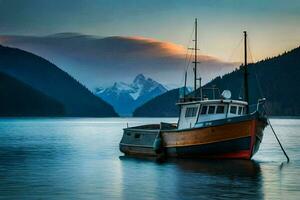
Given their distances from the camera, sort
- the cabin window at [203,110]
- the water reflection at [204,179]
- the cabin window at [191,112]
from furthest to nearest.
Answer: the cabin window at [191,112]
the cabin window at [203,110]
the water reflection at [204,179]

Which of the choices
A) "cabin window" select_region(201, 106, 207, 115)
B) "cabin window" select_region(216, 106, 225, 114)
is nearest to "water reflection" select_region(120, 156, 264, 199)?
"cabin window" select_region(201, 106, 207, 115)

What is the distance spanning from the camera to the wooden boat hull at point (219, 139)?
5375 centimetres

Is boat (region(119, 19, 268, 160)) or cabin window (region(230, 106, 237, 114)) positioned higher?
cabin window (region(230, 106, 237, 114))

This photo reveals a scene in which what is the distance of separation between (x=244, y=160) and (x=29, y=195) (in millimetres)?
27464

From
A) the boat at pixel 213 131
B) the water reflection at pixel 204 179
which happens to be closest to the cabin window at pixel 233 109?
the boat at pixel 213 131

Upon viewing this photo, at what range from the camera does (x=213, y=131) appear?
54000 millimetres

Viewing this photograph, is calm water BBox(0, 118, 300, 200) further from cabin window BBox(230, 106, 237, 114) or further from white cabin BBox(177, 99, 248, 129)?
cabin window BBox(230, 106, 237, 114)

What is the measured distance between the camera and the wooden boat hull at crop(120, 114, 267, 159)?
53750mm

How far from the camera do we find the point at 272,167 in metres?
53.2

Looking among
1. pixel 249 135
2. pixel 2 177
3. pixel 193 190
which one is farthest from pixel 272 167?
pixel 2 177

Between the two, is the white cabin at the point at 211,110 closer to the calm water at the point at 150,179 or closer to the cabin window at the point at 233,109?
the cabin window at the point at 233,109

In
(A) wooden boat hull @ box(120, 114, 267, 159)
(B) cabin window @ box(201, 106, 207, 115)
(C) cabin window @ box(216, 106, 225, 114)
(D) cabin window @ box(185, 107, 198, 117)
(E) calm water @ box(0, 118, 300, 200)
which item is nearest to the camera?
(E) calm water @ box(0, 118, 300, 200)

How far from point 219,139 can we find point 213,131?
984 millimetres

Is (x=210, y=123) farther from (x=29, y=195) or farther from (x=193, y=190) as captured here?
(x=29, y=195)
